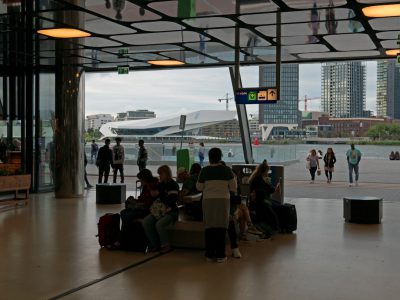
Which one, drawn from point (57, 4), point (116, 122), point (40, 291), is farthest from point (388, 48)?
point (116, 122)

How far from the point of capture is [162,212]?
812 centimetres

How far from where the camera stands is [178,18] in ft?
36.7

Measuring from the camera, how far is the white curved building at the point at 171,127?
1297 inches

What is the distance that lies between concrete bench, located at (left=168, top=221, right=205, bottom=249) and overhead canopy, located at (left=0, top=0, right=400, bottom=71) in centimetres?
397

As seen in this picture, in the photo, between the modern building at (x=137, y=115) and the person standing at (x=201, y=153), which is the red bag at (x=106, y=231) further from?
the modern building at (x=137, y=115)

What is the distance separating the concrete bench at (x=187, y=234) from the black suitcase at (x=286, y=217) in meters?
2.18

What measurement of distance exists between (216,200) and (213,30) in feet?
20.9

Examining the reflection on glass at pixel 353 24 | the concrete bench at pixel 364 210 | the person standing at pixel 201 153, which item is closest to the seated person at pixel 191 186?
the concrete bench at pixel 364 210

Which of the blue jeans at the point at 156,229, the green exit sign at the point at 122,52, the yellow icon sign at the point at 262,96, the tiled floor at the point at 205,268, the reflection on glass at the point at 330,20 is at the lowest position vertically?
the tiled floor at the point at 205,268

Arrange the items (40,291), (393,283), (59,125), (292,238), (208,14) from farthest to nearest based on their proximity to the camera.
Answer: (59,125) → (208,14) → (292,238) → (393,283) → (40,291)

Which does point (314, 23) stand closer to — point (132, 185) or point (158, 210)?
point (158, 210)

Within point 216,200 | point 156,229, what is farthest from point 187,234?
point 216,200

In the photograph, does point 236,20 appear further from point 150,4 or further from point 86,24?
point 86,24

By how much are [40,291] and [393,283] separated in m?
3.97
